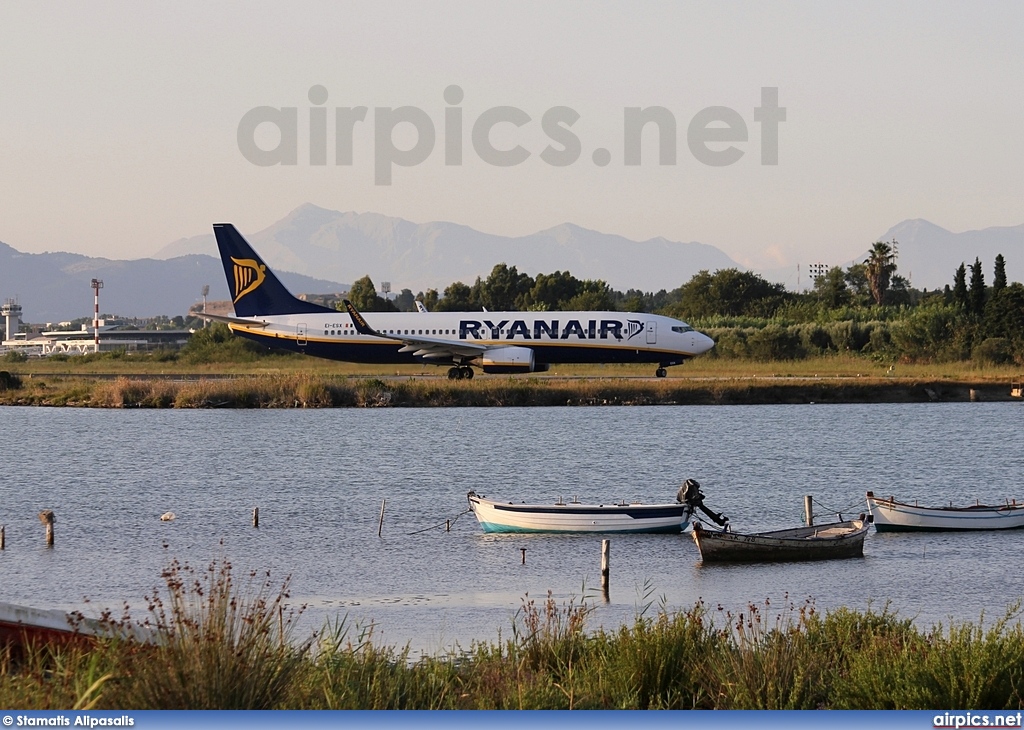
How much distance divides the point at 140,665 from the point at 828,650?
10038 mm

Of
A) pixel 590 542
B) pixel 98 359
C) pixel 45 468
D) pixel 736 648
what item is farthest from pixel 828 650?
pixel 98 359

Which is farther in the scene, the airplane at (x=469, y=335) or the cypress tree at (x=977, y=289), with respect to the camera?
the cypress tree at (x=977, y=289)

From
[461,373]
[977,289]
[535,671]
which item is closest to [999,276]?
[977,289]

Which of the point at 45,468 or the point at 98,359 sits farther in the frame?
the point at 98,359

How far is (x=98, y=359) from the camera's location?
136 metres

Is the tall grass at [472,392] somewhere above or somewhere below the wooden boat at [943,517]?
above

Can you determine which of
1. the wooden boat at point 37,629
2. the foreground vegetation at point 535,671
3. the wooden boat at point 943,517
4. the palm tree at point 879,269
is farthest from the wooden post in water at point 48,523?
the palm tree at point 879,269

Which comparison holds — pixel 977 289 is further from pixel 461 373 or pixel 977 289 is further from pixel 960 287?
pixel 461 373

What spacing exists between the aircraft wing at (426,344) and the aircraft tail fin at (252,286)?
608 cm

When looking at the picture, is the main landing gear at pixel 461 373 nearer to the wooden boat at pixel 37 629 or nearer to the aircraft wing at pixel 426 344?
the aircraft wing at pixel 426 344

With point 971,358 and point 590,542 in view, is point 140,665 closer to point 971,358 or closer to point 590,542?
point 590,542

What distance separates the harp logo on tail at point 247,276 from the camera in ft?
294

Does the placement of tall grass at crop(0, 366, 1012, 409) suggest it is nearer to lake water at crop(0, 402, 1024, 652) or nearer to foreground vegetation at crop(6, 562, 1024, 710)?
lake water at crop(0, 402, 1024, 652)

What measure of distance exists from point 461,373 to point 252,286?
15.5 meters
